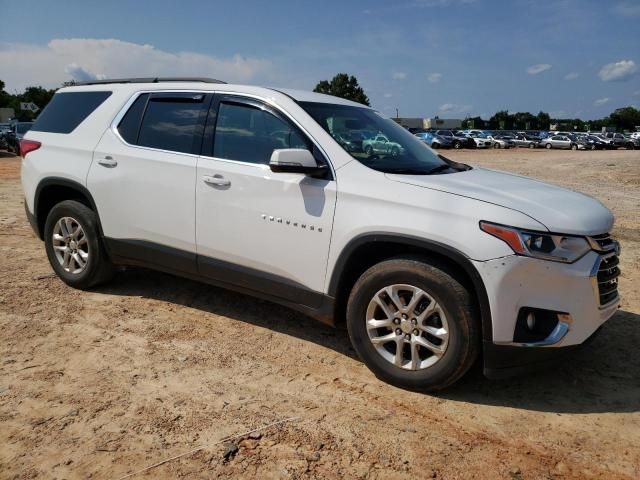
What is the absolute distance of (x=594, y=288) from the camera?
9.94 ft

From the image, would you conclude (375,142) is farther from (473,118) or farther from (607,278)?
(473,118)

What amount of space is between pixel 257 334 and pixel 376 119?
201 centimetres

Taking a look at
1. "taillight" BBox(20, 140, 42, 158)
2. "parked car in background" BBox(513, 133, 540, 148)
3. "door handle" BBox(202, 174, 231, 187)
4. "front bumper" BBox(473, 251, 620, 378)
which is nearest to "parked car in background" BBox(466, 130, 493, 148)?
"parked car in background" BBox(513, 133, 540, 148)

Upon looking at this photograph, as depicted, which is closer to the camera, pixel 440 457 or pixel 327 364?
pixel 440 457

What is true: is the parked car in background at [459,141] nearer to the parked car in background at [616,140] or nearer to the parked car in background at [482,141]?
the parked car in background at [482,141]

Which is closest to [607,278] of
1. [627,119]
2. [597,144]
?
[597,144]

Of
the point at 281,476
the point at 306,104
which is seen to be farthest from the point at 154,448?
the point at 306,104

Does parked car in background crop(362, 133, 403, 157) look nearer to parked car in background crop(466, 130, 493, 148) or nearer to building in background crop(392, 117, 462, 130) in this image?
parked car in background crop(466, 130, 493, 148)

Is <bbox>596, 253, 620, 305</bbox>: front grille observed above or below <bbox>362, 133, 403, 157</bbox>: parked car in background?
below

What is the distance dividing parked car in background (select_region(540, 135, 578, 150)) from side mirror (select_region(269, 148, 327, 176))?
51539 mm

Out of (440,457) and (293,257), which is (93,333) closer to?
(293,257)

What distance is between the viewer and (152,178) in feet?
13.7

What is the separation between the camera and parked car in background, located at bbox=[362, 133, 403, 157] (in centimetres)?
376

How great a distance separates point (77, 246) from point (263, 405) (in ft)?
8.93
